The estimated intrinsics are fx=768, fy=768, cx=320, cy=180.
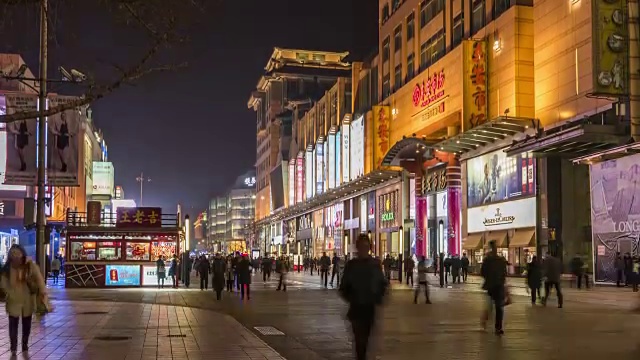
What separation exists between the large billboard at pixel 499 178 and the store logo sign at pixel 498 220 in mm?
901

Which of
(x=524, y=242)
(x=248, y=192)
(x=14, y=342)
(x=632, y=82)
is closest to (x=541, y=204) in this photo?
(x=524, y=242)

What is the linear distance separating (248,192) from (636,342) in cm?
18092

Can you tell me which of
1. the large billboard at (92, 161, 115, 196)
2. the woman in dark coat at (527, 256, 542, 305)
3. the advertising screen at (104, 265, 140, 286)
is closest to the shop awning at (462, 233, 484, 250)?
the advertising screen at (104, 265, 140, 286)

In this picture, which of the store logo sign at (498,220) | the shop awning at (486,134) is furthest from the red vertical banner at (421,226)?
the store logo sign at (498,220)

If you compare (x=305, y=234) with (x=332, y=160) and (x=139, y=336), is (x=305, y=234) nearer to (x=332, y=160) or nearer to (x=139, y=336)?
(x=332, y=160)

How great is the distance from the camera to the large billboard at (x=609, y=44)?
3375 centimetres

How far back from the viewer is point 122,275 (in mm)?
37438

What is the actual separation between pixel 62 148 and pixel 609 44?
2387 cm

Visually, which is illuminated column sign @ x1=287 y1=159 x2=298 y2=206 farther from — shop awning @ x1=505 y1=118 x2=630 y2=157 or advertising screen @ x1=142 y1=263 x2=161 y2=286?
advertising screen @ x1=142 y1=263 x2=161 y2=286

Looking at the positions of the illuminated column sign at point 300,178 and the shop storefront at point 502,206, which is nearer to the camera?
the shop storefront at point 502,206

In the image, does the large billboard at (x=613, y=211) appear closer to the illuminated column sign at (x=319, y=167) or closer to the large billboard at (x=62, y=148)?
the large billboard at (x=62, y=148)

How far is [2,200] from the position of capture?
71.1 metres

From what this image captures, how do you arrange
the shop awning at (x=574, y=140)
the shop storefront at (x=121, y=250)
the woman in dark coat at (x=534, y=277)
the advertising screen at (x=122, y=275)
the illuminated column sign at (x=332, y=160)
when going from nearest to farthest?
the woman in dark coat at (x=534, y=277) < the shop awning at (x=574, y=140) < the shop storefront at (x=121, y=250) < the advertising screen at (x=122, y=275) < the illuminated column sign at (x=332, y=160)

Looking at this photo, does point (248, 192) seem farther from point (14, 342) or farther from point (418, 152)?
point (14, 342)
